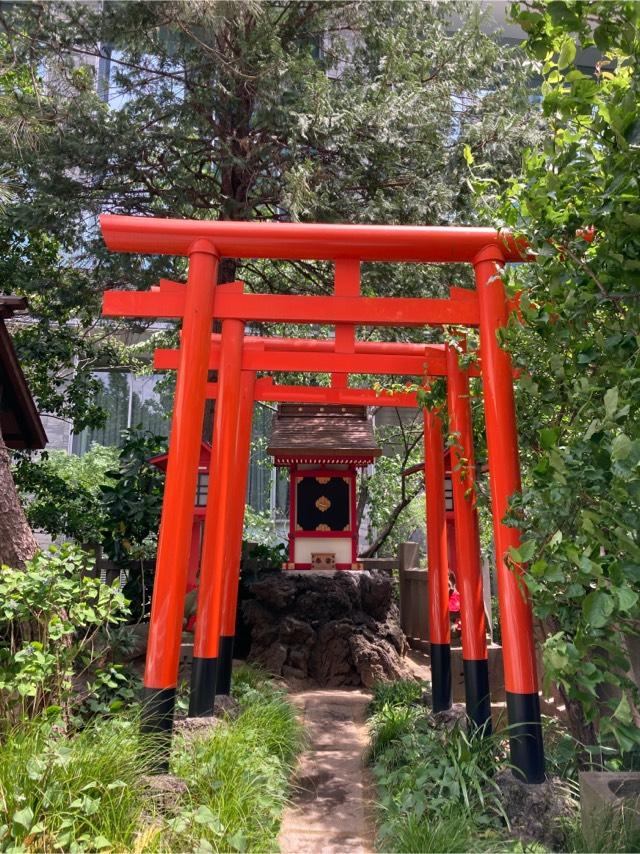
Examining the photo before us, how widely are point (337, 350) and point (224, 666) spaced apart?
339 cm

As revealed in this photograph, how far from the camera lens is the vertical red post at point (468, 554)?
5340 millimetres

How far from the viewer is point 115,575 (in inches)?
350

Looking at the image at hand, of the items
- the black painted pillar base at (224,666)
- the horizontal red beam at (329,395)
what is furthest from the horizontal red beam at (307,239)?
the black painted pillar base at (224,666)

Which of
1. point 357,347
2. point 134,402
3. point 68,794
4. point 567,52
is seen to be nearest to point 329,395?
point 357,347

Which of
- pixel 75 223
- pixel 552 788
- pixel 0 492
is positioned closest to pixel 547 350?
pixel 552 788

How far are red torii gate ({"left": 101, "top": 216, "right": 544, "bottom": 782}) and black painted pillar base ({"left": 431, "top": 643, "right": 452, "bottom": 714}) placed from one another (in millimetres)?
1164

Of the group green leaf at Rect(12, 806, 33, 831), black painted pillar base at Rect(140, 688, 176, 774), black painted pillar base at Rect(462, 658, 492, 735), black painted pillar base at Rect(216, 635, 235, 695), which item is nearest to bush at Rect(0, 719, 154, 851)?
green leaf at Rect(12, 806, 33, 831)

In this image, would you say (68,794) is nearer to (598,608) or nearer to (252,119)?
(598,608)

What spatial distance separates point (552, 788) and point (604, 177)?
3342mm

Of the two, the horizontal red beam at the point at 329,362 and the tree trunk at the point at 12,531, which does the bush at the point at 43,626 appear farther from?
the horizontal red beam at the point at 329,362

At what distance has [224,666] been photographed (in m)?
6.61

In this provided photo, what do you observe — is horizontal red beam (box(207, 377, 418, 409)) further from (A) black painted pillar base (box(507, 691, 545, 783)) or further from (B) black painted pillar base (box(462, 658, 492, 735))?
(A) black painted pillar base (box(507, 691, 545, 783))

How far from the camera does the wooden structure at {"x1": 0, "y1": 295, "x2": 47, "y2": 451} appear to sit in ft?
22.0

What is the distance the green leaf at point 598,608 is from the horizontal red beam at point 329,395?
16.8 feet
